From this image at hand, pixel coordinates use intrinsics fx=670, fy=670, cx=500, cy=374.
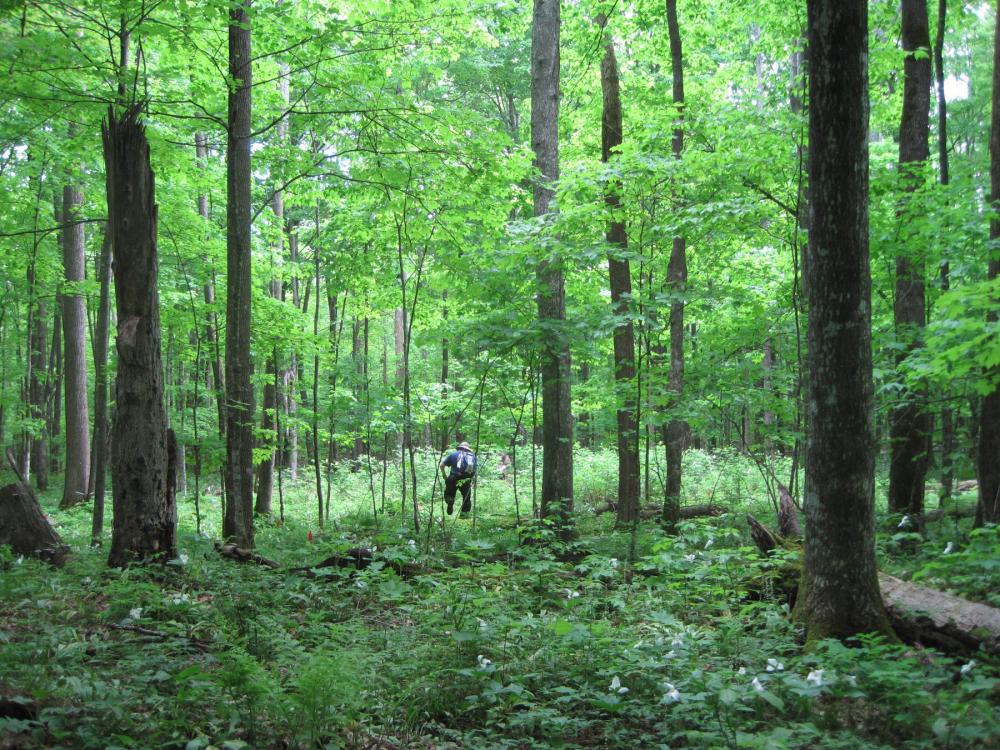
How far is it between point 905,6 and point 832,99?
6703mm

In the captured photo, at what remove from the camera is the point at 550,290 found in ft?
30.1

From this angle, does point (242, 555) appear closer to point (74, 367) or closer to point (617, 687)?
point (617, 687)

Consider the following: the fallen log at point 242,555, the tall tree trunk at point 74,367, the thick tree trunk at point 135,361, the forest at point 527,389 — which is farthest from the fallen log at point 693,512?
the tall tree trunk at point 74,367

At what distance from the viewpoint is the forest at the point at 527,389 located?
12.6 ft

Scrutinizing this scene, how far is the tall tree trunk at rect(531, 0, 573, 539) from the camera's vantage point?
9.48m

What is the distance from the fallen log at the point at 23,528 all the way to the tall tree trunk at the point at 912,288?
10.3 metres

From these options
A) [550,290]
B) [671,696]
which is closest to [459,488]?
[550,290]

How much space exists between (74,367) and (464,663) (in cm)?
1590

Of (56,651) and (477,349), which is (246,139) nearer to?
(477,349)

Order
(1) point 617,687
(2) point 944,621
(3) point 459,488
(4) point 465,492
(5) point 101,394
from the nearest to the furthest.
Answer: (1) point 617,687 → (2) point 944,621 → (5) point 101,394 → (4) point 465,492 → (3) point 459,488

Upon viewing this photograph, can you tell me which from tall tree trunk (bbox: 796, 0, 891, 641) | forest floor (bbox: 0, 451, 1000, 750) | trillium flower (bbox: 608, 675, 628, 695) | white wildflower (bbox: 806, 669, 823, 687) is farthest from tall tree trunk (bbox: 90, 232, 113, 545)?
white wildflower (bbox: 806, 669, 823, 687)

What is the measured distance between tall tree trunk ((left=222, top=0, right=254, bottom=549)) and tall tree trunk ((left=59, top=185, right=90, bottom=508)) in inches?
408

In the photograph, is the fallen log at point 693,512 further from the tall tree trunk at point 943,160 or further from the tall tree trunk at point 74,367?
the tall tree trunk at point 74,367

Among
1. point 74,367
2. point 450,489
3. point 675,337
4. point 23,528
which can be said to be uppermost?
point 675,337
